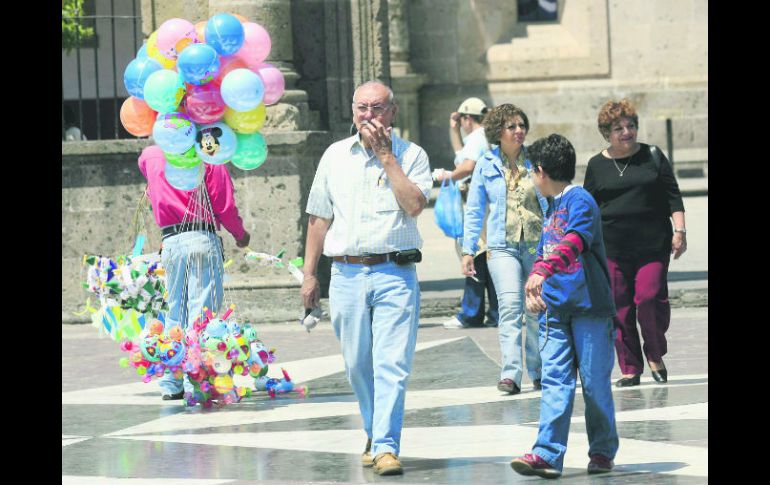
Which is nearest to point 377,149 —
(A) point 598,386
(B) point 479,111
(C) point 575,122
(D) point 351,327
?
(D) point 351,327

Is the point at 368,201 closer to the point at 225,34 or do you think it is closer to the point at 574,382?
the point at 574,382

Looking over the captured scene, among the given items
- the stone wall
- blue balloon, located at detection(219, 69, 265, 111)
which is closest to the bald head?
blue balloon, located at detection(219, 69, 265, 111)

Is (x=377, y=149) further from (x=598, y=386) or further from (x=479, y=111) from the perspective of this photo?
(x=479, y=111)

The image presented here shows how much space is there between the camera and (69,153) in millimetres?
14758

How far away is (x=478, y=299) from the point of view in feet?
44.9

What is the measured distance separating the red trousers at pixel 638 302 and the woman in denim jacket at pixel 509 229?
0.51 meters

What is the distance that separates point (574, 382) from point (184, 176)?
3228 millimetres

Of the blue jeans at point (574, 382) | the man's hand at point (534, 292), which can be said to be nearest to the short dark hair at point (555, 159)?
the man's hand at point (534, 292)

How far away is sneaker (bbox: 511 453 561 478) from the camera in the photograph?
296 inches

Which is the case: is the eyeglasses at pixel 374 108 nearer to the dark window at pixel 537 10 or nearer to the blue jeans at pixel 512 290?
the blue jeans at pixel 512 290

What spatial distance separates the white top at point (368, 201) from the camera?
808 cm

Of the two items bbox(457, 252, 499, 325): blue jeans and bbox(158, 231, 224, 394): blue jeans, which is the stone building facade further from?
bbox(158, 231, 224, 394): blue jeans

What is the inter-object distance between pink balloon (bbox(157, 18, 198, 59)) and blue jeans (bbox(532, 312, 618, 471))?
3208 millimetres

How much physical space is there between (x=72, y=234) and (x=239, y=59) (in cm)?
535
